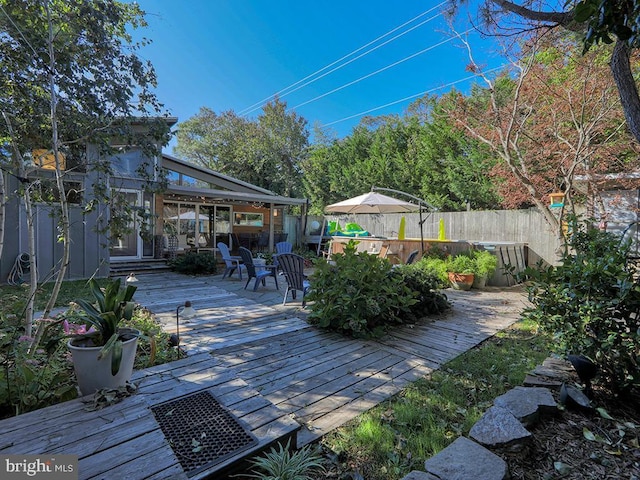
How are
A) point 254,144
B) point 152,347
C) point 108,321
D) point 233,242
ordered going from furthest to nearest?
point 254,144, point 233,242, point 152,347, point 108,321

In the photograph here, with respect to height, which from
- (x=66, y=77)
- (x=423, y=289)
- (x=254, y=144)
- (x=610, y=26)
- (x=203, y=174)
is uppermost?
(x=254, y=144)

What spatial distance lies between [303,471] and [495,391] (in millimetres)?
1770

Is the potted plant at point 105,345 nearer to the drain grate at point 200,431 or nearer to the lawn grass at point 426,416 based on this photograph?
the drain grate at point 200,431

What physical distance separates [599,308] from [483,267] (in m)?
5.10

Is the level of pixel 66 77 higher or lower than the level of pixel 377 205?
higher

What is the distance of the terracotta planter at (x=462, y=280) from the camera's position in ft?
21.8

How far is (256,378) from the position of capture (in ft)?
8.68

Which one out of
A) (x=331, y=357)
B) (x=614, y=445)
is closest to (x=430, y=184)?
(x=331, y=357)

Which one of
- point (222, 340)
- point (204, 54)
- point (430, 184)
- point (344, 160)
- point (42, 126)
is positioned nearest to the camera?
point (42, 126)

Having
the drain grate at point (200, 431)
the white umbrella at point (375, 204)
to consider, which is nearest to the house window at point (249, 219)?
the white umbrella at point (375, 204)

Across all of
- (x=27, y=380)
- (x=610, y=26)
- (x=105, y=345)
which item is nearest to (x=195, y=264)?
(x=27, y=380)

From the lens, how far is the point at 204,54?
1194 cm

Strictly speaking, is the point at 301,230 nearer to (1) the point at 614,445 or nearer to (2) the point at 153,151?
(2) the point at 153,151

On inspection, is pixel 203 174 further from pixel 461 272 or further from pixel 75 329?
pixel 75 329
